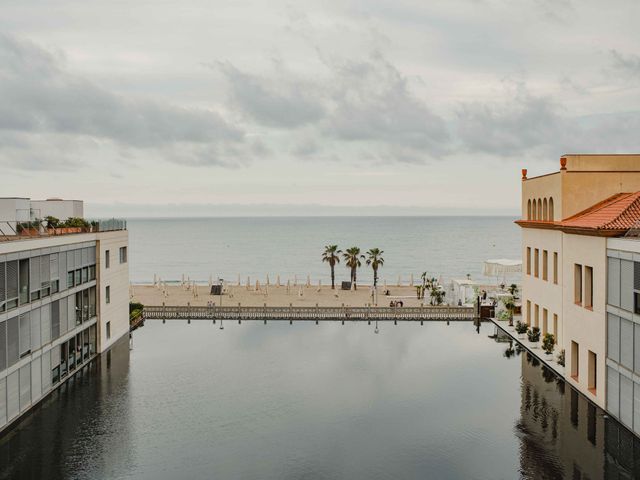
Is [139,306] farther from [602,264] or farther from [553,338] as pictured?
[602,264]

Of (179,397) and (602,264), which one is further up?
(602,264)

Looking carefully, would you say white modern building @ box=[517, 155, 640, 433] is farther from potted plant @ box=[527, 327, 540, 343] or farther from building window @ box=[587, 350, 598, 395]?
potted plant @ box=[527, 327, 540, 343]

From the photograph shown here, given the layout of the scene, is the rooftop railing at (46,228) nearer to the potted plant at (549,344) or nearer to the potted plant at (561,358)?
the potted plant at (561,358)

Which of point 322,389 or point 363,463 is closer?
point 363,463

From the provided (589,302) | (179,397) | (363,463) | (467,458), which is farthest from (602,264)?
(179,397)

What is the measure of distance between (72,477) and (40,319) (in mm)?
12170

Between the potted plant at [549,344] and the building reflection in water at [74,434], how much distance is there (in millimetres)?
25518

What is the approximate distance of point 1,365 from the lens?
26141 millimetres

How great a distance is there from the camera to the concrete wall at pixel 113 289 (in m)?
41.6

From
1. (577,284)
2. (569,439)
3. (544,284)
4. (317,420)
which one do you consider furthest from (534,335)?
(317,420)

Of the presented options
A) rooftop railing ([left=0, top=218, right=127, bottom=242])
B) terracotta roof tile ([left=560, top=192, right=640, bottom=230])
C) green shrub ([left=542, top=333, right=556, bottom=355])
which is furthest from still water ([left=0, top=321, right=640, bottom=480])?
terracotta roof tile ([left=560, top=192, right=640, bottom=230])

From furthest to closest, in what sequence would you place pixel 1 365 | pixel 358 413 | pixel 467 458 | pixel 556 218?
1. pixel 556 218
2. pixel 358 413
3. pixel 1 365
4. pixel 467 458

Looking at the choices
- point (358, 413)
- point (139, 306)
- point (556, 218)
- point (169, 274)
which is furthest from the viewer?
point (169, 274)

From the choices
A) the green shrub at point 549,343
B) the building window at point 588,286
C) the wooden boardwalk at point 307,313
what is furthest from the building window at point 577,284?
the wooden boardwalk at point 307,313
